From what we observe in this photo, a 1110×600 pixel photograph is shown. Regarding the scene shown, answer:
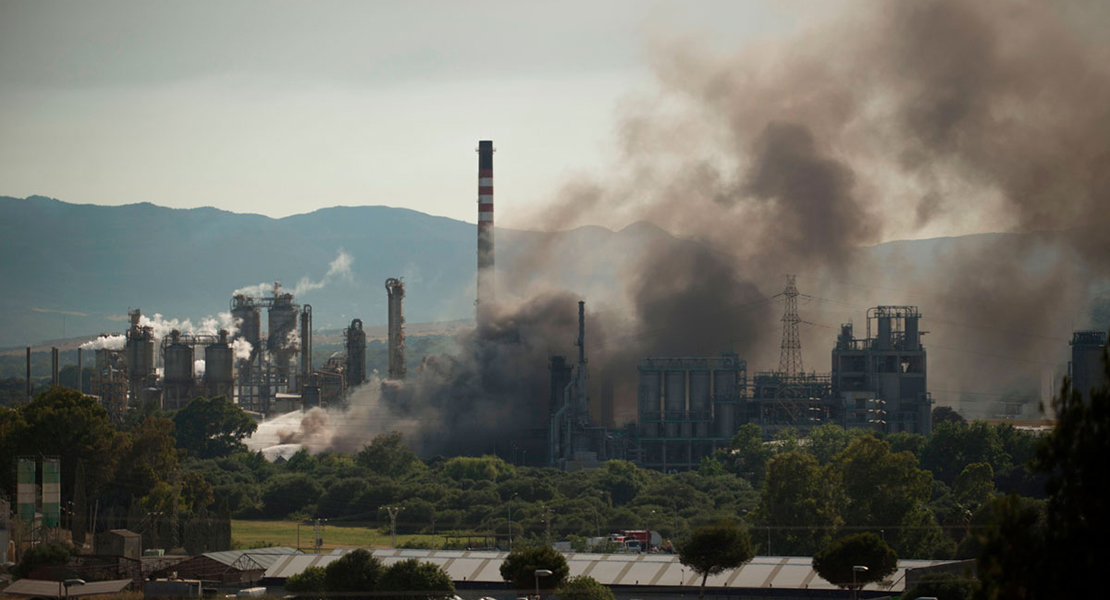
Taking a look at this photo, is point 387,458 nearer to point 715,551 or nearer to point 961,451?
point 961,451

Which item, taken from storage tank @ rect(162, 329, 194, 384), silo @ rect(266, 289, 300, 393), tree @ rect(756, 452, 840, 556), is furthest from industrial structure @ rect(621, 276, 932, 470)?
tree @ rect(756, 452, 840, 556)

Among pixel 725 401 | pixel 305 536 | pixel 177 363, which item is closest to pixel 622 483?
pixel 305 536

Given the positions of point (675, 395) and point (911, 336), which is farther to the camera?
point (675, 395)

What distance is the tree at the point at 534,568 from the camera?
136ft

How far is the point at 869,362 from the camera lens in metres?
96.3

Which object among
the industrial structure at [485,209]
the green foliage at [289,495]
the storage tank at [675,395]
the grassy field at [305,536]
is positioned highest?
the industrial structure at [485,209]

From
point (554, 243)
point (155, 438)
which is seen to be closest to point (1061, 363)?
point (554, 243)

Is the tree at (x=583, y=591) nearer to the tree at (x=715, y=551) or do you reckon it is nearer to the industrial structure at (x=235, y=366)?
the tree at (x=715, y=551)

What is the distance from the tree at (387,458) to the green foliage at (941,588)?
51948 mm

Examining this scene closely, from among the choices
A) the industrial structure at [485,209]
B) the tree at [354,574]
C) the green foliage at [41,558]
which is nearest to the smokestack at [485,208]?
the industrial structure at [485,209]

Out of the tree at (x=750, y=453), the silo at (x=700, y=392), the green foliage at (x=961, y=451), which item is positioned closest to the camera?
the green foliage at (x=961, y=451)

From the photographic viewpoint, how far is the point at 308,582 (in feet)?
141

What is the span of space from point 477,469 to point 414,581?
4725 centimetres

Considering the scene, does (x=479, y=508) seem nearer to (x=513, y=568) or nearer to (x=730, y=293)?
(x=513, y=568)
